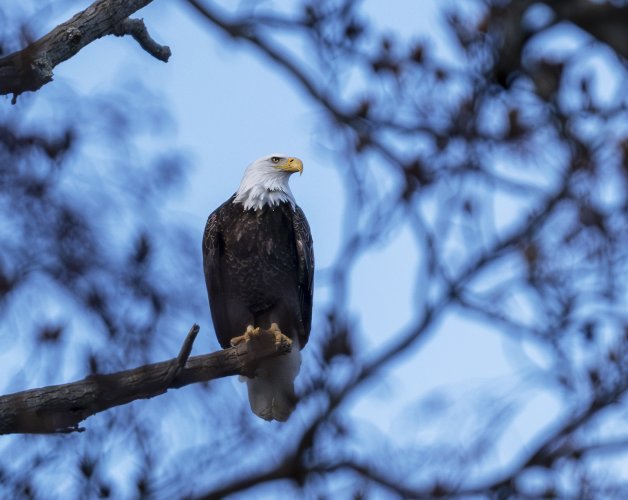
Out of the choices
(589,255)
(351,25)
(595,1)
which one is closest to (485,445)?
(589,255)

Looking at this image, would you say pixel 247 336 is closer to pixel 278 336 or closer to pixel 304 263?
pixel 278 336

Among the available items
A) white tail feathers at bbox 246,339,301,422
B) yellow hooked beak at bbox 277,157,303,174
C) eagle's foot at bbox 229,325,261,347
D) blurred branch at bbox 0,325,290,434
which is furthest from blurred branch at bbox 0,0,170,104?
white tail feathers at bbox 246,339,301,422

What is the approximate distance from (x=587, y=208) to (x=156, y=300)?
1731 mm

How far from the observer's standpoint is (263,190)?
6941mm

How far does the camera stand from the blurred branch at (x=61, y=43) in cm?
504

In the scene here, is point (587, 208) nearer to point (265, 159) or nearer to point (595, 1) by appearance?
point (595, 1)

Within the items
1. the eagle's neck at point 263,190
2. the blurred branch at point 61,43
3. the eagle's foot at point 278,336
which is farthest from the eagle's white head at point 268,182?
the blurred branch at point 61,43

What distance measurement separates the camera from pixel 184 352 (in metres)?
4.82

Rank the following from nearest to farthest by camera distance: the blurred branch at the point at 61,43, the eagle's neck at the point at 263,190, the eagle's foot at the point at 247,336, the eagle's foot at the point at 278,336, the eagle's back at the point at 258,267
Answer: the blurred branch at the point at 61,43 → the eagle's foot at the point at 278,336 → the eagle's foot at the point at 247,336 → the eagle's back at the point at 258,267 → the eagle's neck at the point at 263,190

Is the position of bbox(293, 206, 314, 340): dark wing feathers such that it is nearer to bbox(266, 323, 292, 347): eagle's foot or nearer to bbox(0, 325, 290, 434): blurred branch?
bbox(266, 323, 292, 347): eagle's foot

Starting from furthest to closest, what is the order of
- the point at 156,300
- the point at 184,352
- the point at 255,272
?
the point at 255,272 < the point at 184,352 < the point at 156,300

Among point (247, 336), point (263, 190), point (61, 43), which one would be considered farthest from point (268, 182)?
point (61, 43)

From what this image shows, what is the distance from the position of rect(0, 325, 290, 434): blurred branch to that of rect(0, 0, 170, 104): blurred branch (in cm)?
131

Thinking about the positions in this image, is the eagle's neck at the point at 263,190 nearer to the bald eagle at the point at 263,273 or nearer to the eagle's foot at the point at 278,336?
the bald eagle at the point at 263,273
